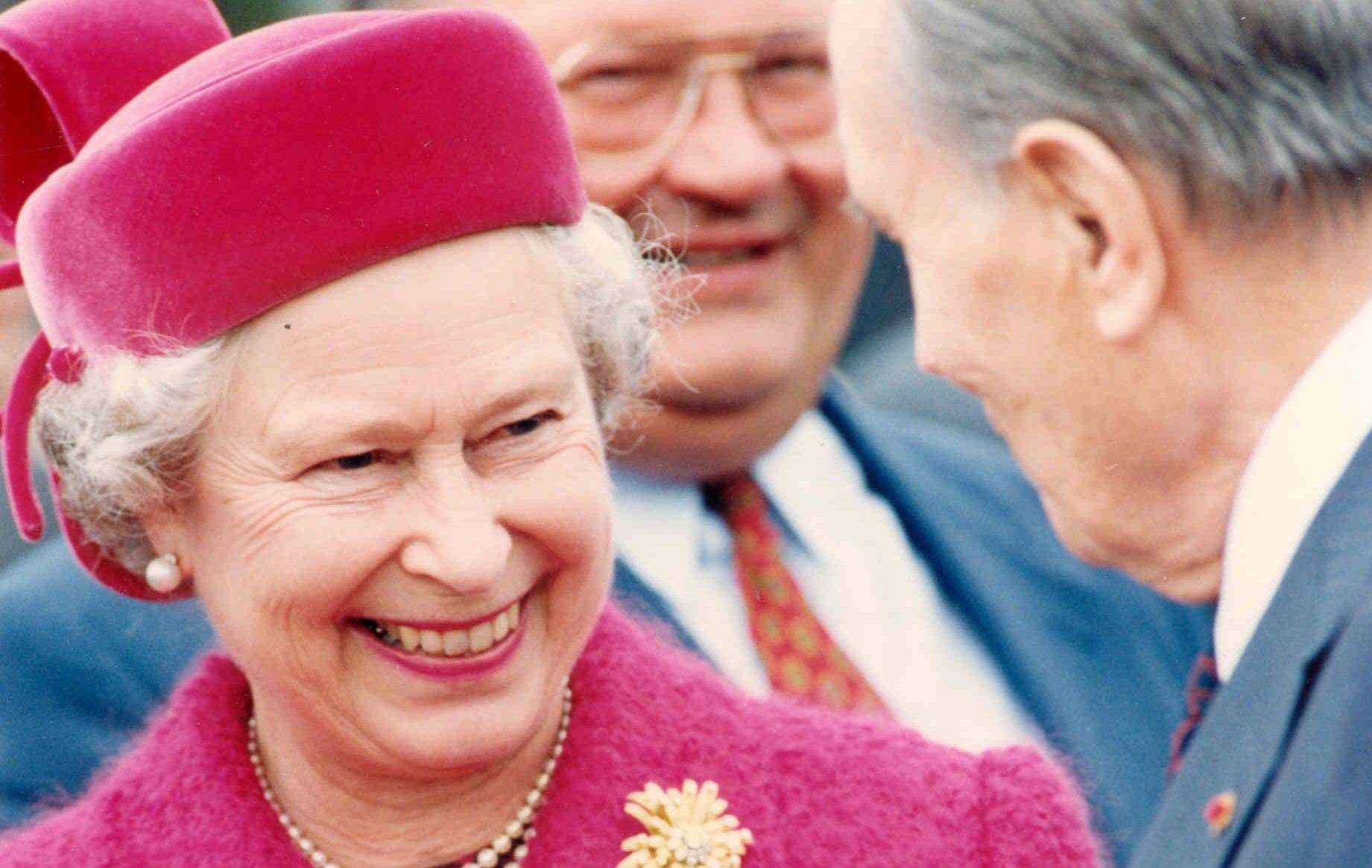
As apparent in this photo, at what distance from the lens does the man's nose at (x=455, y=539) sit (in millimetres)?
2479

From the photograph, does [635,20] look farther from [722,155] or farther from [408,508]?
[408,508]

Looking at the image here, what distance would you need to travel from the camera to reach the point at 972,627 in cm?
379

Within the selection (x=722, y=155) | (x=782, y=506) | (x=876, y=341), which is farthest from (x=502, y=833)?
(x=876, y=341)

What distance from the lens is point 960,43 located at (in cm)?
246

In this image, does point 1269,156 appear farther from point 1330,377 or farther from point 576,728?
point 576,728

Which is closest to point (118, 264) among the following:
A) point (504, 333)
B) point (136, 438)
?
point (136, 438)

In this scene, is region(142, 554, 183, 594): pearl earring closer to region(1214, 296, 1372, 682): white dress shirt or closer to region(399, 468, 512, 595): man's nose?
region(399, 468, 512, 595): man's nose

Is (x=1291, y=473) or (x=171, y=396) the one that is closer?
(x=1291, y=473)

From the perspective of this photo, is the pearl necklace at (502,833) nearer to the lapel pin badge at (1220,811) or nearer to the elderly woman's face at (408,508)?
the elderly woman's face at (408,508)

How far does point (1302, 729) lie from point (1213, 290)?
0.50m

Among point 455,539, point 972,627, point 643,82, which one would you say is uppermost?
point 455,539

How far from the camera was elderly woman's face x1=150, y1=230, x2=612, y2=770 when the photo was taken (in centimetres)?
248

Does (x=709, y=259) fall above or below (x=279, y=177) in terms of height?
below

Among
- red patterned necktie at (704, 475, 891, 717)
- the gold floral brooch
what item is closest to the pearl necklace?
the gold floral brooch
